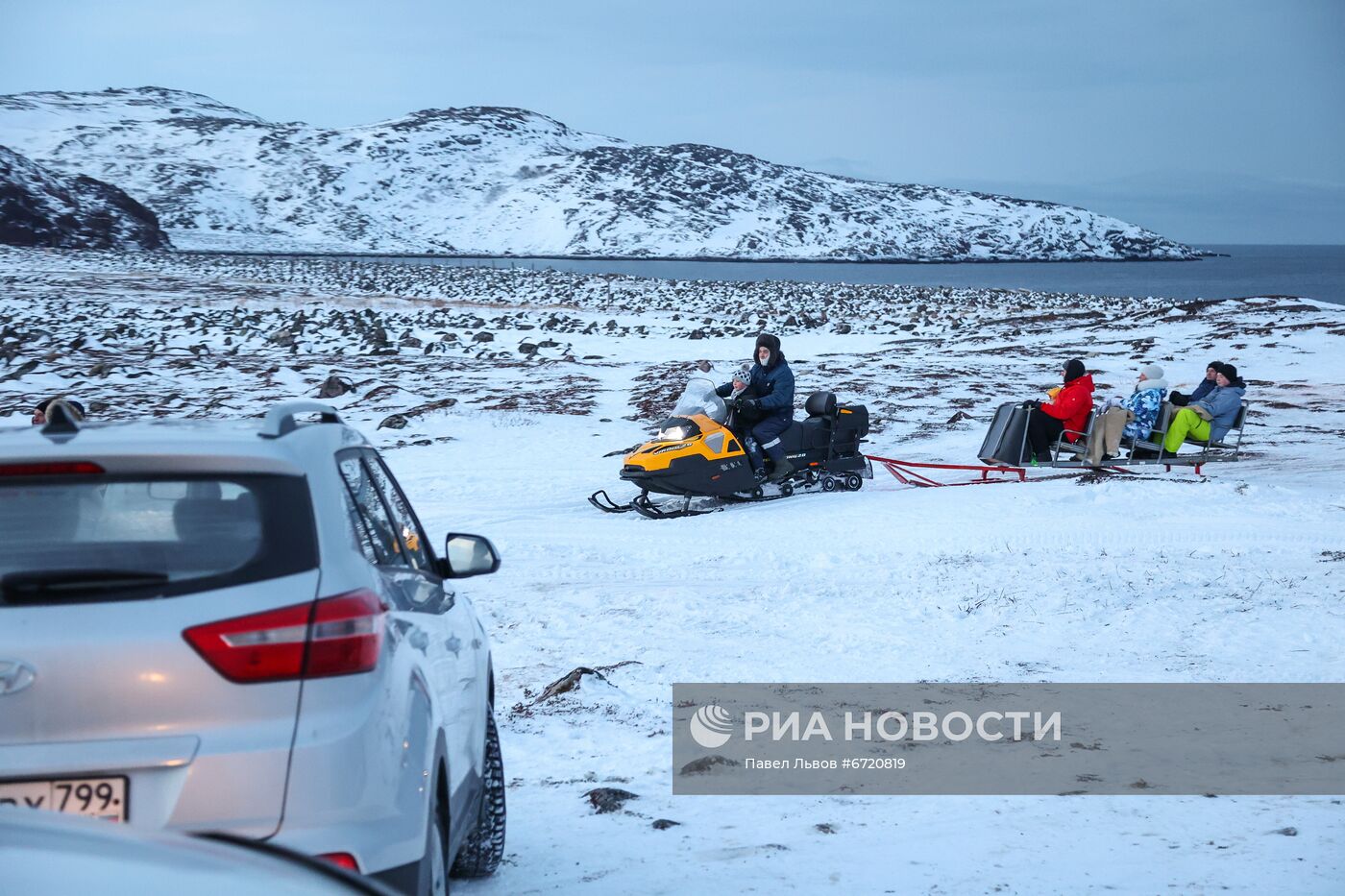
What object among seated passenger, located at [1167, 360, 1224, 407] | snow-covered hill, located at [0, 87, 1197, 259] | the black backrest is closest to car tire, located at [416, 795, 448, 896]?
the black backrest

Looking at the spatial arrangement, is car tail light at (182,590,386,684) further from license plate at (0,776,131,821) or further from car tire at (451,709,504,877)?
car tire at (451,709,504,877)

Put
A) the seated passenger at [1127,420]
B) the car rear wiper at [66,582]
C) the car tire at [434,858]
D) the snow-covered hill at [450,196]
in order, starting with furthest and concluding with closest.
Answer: the snow-covered hill at [450,196]
the seated passenger at [1127,420]
the car tire at [434,858]
the car rear wiper at [66,582]

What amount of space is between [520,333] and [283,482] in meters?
31.2

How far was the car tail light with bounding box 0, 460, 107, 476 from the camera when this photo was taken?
2.92 m

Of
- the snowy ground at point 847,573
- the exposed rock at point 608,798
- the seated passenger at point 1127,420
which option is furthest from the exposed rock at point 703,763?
the seated passenger at point 1127,420

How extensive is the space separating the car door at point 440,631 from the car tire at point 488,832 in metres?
0.24

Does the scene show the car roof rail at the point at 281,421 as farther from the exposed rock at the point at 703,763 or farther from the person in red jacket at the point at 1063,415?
the person in red jacket at the point at 1063,415

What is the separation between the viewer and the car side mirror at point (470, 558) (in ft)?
14.3

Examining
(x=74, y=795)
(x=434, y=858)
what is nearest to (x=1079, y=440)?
(x=434, y=858)

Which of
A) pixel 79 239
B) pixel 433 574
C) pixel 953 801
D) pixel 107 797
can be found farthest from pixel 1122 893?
A: pixel 79 239

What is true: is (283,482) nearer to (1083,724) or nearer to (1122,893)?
(1122,893)

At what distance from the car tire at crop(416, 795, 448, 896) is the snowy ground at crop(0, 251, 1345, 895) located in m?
1.24

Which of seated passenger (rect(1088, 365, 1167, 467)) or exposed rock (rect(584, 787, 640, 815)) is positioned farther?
seated passenger (rect(1088, 365, 1167, 467))

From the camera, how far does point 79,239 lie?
73562 mm
